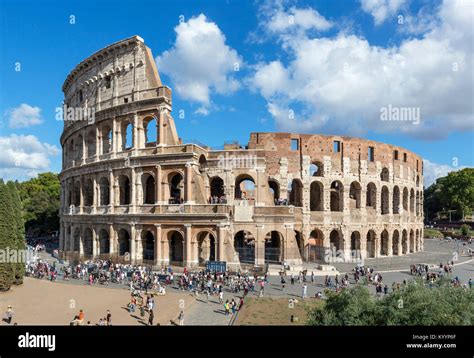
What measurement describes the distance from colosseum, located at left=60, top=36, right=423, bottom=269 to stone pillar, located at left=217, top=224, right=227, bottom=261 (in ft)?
0.27

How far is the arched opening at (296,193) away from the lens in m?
35.2

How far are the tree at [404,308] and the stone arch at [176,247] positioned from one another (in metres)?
20.8

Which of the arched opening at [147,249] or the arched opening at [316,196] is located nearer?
the arched opening at [147,249]

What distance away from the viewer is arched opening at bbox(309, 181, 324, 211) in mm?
36166

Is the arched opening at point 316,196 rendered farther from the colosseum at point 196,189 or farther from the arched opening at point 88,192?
the arched opening at point 88,192

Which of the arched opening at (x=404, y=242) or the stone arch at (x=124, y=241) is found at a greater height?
the stone arch at (x=124, y=241)

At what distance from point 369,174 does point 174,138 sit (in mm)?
22353

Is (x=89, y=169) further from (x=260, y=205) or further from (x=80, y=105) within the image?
(x=260, y=205)

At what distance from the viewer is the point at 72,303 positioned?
19.6 m

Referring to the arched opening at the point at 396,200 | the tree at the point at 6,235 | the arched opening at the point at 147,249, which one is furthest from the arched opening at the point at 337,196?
the tree at the point at 6,235

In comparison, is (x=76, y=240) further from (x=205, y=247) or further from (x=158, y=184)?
(x=205, y=247)

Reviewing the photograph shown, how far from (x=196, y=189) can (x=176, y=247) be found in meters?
6.45

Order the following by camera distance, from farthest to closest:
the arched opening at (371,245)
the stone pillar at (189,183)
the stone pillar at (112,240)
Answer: the arched opening at (371,245)
the stone pillar at (112,240)
the stone pillar at (189,183)
